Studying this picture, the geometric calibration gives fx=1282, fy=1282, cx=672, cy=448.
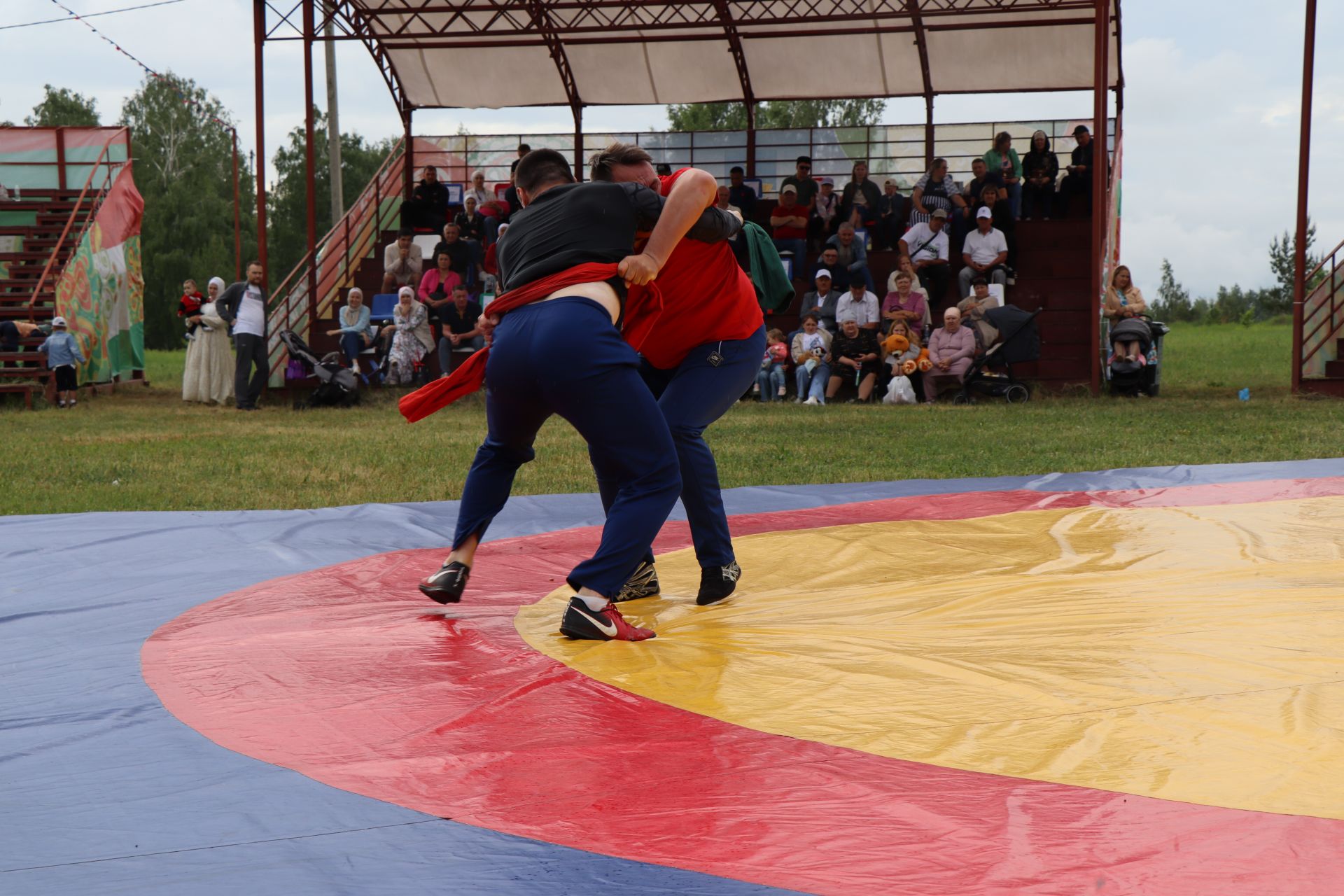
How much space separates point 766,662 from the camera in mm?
3213

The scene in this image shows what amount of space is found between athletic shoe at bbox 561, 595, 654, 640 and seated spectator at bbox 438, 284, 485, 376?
1206 cm

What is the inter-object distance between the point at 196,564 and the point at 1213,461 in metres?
6.05

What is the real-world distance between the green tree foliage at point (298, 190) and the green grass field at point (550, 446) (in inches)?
1819

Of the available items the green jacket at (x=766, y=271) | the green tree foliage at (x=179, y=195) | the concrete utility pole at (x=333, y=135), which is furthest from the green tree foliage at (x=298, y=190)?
the green jacket at (x=766, y=271)

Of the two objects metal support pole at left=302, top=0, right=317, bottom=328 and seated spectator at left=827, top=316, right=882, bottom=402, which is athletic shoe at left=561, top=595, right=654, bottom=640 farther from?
metal support pole at left=302, top=0, right=317, bottom=328

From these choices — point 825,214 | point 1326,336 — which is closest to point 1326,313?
point 1326,336

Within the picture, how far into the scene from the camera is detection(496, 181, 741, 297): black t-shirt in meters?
3.62

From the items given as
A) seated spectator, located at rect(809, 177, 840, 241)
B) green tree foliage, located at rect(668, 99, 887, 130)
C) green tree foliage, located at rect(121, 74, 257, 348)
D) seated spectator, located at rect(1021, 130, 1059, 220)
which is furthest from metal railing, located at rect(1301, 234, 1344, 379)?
green tree foliage, located at rect(121, 74, 257, 348)

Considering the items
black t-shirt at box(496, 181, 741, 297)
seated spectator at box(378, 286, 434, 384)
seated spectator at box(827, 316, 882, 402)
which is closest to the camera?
black t-shirt at box(496, 181, 741, 297)

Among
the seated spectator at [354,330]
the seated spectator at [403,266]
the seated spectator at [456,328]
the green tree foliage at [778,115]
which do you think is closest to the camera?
the seated spectator at [456,328]

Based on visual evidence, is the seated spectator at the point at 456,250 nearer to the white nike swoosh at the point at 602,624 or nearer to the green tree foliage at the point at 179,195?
the white nike swoosh at the point at 602,624

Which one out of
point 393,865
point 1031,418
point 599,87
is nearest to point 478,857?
point 393,865

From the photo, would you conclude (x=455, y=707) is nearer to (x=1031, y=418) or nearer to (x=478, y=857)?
(x=478, y=857)

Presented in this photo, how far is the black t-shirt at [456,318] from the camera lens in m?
15.6
